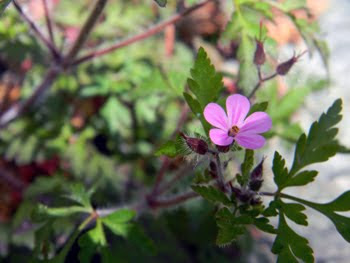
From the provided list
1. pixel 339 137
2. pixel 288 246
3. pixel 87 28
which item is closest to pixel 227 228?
pixel 288 246

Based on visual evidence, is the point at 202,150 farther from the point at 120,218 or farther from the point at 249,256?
the point at 249,256

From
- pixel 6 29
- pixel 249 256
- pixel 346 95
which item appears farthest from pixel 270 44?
pixel 346 95

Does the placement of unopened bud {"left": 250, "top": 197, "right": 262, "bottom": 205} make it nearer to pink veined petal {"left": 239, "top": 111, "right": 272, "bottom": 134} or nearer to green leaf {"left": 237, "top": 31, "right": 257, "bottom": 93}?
pink veined petal {"left": 239, "top": 111, "right": 272, "bottom": 134}

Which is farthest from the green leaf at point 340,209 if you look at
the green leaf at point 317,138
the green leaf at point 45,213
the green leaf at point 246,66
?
the green leaf at point 45,213

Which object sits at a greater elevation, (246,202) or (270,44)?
(270,44)

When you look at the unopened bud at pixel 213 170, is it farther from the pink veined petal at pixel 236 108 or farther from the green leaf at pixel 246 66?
the green leaf at pixel 246 66

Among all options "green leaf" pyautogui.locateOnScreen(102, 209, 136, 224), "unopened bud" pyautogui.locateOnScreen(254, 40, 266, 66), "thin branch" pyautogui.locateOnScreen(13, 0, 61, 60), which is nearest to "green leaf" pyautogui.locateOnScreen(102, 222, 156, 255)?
"green leaf" pyautogui.locateOnScreen(102, 209, 136, 224)

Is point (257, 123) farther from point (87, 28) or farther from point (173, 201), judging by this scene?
point (87, 28)
